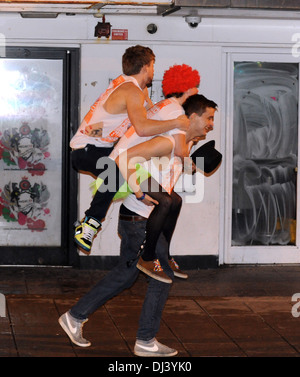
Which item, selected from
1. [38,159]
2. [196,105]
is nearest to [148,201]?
[196,105]

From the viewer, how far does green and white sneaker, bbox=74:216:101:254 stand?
662cm

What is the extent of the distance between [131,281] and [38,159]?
3.97 metres

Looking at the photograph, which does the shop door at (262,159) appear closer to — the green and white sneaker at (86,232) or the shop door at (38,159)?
the shop door at (38,159)

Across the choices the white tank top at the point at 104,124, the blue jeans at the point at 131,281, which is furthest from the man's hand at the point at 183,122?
the blue jeans at the point at 131,281

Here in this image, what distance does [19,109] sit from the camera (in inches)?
396

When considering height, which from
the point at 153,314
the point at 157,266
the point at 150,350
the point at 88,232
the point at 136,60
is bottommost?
the point at 150,350

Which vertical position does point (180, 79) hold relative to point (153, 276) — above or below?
above

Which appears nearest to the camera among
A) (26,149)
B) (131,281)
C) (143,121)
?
(143,121)

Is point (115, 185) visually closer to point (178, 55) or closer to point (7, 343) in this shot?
point (7, 343)

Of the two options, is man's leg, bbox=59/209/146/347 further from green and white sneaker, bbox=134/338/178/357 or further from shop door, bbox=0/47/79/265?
shop door, bbox=0/47/79/265

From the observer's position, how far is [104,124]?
6.56 m

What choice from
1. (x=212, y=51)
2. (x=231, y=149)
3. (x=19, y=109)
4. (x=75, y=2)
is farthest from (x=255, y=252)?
(x=75, y=2)

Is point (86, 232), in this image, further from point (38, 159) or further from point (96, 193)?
point (38, 159)

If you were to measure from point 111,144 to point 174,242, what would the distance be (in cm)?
361
